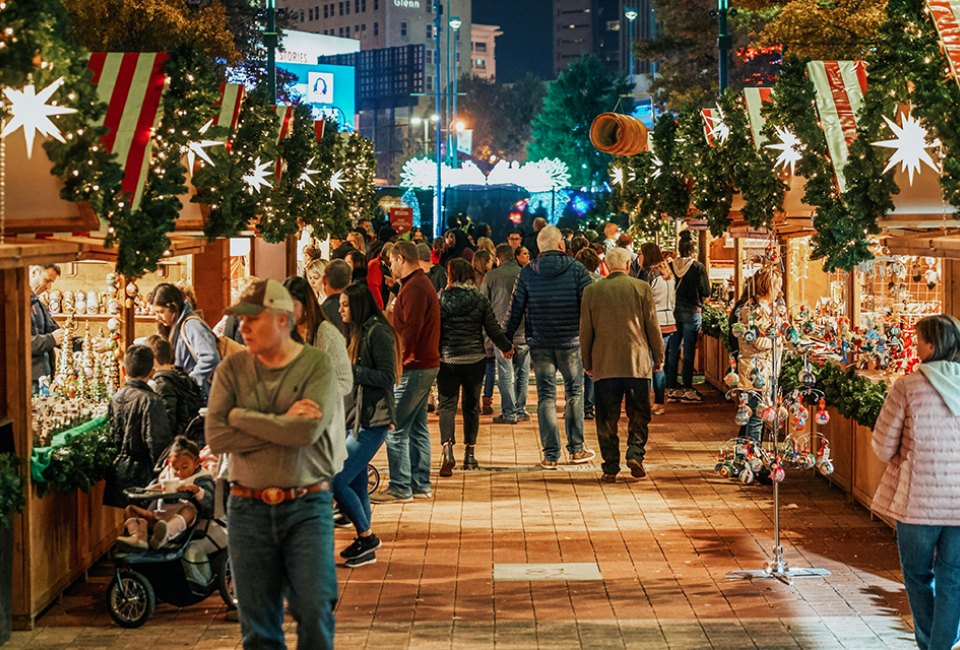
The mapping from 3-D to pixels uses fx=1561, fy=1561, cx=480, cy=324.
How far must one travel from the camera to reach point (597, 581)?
9664mm

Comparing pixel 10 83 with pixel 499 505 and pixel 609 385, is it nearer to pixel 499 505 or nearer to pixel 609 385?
pixel 499 505

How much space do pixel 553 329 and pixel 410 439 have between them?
2.07m

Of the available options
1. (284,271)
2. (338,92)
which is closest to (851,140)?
(284,271)

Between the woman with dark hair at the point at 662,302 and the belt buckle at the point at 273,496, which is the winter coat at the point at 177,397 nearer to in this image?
the belt buckle at the point at 273,496

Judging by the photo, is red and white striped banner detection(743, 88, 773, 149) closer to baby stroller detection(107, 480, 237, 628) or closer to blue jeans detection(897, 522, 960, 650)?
blue jeans detection(897, 522, 960, 650)

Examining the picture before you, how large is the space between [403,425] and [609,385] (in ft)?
6.39

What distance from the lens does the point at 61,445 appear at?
30.3 ft

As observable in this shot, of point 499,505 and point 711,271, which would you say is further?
point 711,271

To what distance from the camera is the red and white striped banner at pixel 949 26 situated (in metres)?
9.17

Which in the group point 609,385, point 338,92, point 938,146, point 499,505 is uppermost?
point 338,92

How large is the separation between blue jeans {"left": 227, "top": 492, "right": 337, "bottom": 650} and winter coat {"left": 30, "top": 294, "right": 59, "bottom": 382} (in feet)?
18.6

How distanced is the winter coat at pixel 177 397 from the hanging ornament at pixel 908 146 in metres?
4.73

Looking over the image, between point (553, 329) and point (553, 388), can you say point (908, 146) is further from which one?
point (553, 388)

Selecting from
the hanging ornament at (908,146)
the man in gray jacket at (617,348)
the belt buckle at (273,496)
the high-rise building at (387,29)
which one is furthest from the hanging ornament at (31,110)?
the high-rise building at (387,29)
